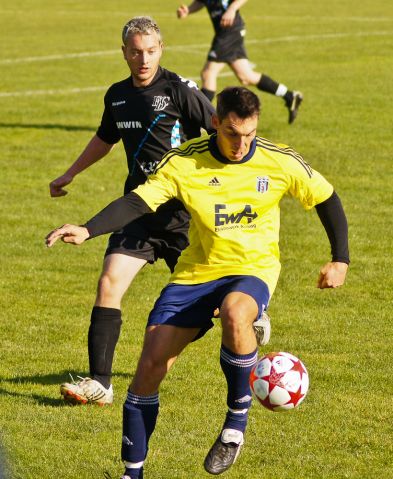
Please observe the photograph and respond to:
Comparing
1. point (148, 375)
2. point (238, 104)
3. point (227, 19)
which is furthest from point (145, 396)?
point (227, 19)

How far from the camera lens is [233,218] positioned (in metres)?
6.84

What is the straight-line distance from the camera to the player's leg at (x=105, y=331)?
799 cm

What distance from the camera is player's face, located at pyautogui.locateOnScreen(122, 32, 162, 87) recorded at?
8023mm

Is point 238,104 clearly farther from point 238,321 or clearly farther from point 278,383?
point 278,383

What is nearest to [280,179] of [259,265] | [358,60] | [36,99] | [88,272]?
[259,265]

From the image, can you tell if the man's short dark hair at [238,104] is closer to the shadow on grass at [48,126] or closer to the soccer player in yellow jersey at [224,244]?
the soccer player in yellow jersey at [224,244]

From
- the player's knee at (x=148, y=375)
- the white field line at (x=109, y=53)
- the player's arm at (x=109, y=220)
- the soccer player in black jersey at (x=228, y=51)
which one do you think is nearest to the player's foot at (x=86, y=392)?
the player's knee at (x=148, y=375)

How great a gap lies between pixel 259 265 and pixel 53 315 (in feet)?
12.5

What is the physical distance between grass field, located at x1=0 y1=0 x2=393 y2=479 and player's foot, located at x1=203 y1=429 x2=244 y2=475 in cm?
38

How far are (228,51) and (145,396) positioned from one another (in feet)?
41.1

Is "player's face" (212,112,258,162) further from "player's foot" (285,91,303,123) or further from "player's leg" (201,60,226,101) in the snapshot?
"player's foot" (285,91,303,123)

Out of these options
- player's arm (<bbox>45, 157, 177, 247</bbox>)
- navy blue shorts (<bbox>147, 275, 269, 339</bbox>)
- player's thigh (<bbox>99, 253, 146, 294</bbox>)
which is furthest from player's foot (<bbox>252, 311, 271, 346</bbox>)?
player's thigh (<bbox>99, 253, 146, 294</bbox>)

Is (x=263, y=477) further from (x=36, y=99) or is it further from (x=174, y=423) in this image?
(x=36, y=99)

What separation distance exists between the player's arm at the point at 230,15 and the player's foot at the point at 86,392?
11.1 metres
